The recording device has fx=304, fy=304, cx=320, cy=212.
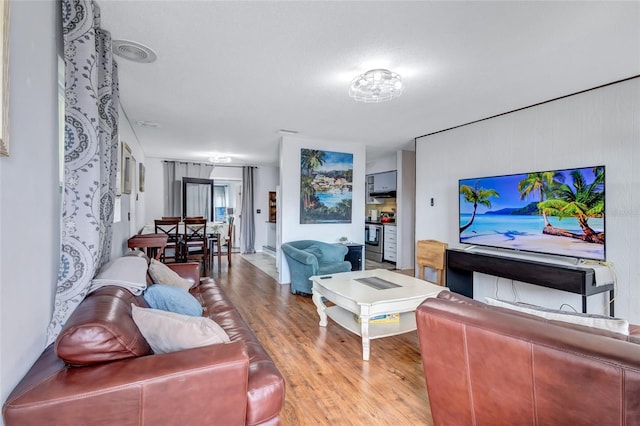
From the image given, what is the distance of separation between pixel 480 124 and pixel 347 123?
1.74 metres

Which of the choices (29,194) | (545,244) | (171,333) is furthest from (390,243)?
(29,194)

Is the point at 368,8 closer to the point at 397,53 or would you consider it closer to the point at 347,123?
the point at 397,53

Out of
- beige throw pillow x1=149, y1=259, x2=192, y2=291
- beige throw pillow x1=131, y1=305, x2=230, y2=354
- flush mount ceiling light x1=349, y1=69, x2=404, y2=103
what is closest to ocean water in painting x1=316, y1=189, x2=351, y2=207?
flush mount ceiling light x1=349, y1=69, x2=404, y2=103

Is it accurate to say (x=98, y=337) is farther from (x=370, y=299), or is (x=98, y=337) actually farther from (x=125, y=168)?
(x=125, y=168)

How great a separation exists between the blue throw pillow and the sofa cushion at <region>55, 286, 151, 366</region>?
45cm

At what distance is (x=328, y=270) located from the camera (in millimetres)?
4293

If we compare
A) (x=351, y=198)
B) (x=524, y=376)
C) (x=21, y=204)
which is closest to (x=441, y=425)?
(x=524, y=376)

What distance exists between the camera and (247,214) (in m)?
8.07

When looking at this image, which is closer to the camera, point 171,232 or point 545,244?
point 545,244

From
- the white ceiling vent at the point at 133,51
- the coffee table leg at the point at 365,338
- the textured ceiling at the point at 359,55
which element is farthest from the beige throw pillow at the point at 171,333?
the white ceiling vent at the point at 133,51

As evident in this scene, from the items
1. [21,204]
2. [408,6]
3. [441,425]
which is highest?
[408,6]

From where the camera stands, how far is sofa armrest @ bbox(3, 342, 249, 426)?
101cm

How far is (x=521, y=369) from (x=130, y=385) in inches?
55.8

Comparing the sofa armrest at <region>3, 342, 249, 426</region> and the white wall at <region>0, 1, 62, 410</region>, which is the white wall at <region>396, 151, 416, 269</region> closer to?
the sofa armrest at <region>3, 342, 249, 426</region>
